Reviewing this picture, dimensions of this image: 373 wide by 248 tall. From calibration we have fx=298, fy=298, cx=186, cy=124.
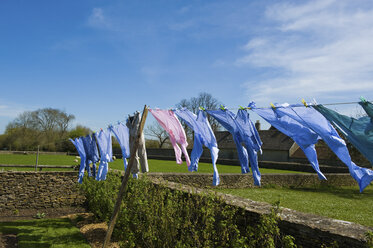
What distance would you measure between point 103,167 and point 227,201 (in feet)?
10.9

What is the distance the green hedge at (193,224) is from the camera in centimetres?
396

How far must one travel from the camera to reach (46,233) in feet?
25.2

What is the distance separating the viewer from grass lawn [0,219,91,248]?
6816 millimetres

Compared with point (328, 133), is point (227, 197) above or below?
below

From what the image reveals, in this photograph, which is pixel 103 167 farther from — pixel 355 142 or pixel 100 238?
pixel 355 142

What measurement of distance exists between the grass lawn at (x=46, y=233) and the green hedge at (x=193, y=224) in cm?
170

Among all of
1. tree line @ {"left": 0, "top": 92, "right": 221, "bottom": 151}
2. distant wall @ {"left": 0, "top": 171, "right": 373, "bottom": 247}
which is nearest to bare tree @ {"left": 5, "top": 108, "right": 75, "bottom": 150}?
tree line @ {"left": 0, "top": 92, "right": 221, "bottom": 151}

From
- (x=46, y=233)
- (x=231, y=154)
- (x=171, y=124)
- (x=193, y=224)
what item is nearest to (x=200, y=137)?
(x=171, y=124)

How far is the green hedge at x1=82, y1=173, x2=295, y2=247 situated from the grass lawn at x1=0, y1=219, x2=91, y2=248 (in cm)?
170

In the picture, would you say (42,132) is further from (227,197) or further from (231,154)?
(227,197)

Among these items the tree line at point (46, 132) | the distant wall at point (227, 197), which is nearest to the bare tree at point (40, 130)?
the tree line at point (46, 132)

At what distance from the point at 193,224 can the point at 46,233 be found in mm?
4631

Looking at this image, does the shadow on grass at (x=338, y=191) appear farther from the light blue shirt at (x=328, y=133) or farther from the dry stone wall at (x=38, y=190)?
the light blue shirt at (x=328, y=133)

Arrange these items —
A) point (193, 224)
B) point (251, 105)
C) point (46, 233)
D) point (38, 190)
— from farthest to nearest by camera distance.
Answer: point (38, 190)
point (46, 233)
point (193, 224)
point (251, 105)
